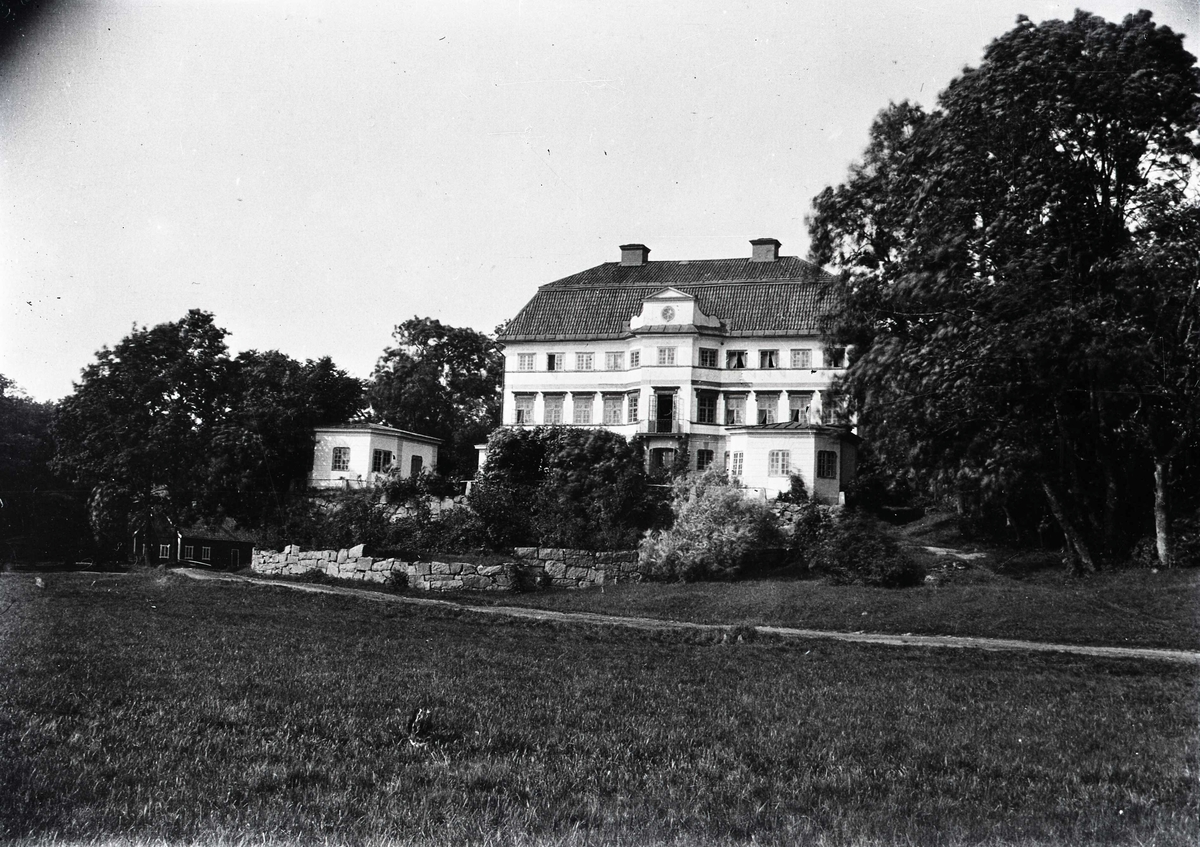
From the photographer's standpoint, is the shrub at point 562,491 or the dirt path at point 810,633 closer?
the dirt path at point 810,633

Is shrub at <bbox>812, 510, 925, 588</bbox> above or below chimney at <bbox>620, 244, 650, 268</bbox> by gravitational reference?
below

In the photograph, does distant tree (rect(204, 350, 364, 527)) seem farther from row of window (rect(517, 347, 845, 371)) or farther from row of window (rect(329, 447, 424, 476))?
row of window (rect(517, 347, 845, 371))

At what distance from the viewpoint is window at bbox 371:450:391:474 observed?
142 feet

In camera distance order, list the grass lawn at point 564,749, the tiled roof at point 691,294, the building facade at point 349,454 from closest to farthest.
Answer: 1. the grass lawn at point 564,749
2. the building facade at point 349,454
3. the tiled roof at point 691,294

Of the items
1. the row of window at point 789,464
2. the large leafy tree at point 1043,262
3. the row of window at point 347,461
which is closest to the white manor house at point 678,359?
the row of window at point 789,464

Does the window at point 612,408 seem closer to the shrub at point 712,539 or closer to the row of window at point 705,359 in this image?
the row of window at point 705,359

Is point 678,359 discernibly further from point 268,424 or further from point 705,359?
point 268,424

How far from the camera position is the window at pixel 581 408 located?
1999 inches

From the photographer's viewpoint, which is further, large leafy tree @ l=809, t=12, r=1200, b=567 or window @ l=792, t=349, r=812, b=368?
window @ l=792, t=349, r=812, b=368

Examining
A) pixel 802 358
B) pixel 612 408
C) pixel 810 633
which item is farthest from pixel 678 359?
pixel 810 633

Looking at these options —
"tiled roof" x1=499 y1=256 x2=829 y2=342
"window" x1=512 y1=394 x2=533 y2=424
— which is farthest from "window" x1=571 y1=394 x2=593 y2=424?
"tiled roof" x1=499 y1=256 x2=829 y2=342

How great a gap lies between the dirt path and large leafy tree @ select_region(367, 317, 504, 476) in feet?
93.1

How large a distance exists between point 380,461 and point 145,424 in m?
10.5

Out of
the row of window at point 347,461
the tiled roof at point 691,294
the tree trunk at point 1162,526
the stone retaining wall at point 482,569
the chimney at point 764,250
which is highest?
the chimney at point 764,250
